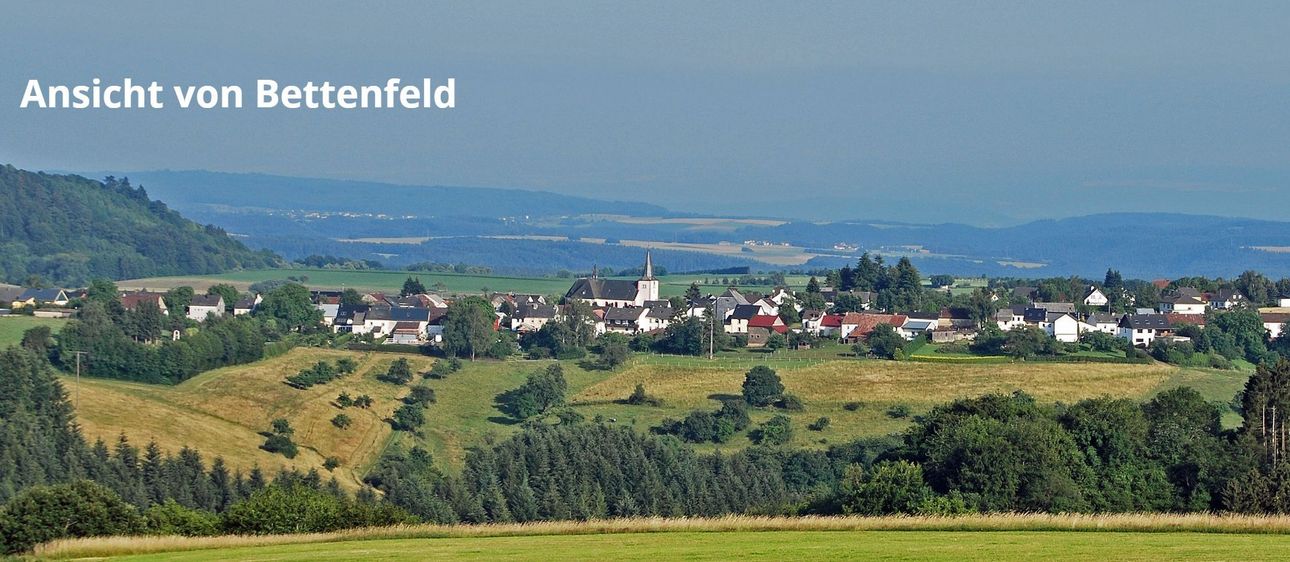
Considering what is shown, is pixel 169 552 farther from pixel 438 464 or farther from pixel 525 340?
pixel 525 340

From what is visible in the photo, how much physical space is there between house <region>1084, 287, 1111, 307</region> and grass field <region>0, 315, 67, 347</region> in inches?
2539

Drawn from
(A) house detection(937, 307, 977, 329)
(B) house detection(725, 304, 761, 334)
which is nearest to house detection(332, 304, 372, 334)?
(B) house detection(725, 304, 761, 334)

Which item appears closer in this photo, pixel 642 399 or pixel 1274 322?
pixel 642 399

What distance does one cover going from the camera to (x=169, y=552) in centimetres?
2912

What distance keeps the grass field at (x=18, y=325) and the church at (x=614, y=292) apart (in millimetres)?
36125

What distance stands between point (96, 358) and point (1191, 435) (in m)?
50.5

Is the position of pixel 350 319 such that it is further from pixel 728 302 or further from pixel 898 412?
pixel 898 412

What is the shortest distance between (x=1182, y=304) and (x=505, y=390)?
167 ft

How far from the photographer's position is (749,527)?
105 feet

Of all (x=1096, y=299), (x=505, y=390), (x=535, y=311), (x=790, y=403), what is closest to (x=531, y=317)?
(x=535, y=311)

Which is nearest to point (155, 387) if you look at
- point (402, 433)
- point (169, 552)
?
point (402, 433)

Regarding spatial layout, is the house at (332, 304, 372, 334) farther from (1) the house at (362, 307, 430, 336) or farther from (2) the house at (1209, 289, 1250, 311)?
(2) the house at (1209, 289, 1250, 311)

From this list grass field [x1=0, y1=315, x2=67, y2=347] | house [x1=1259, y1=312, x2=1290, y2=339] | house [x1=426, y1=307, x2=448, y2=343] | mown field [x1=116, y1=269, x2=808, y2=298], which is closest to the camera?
grass field [x1=0, y1=315, x2=67, y2=347]

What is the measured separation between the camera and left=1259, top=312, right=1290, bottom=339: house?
103m
